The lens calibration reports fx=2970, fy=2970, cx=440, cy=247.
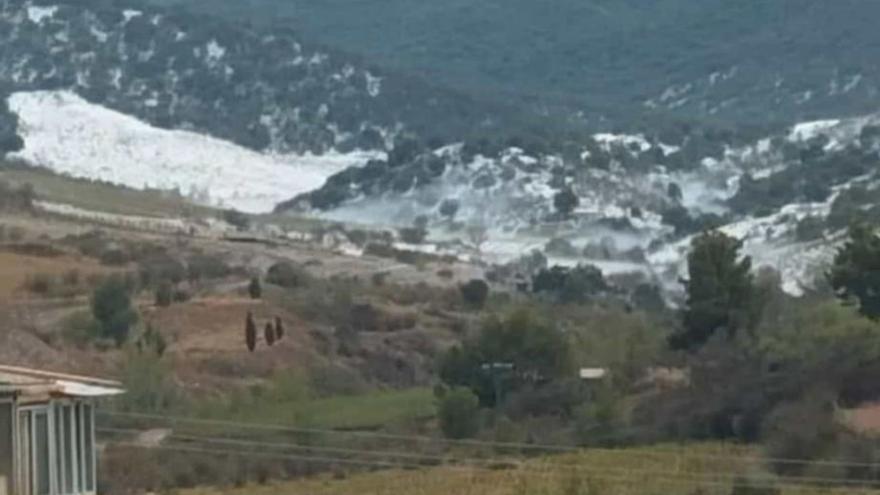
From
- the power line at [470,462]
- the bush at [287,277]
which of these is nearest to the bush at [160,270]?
→ the bush at [287,277]

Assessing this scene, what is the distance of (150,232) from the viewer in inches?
4680

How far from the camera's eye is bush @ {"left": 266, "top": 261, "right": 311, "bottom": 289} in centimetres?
10045

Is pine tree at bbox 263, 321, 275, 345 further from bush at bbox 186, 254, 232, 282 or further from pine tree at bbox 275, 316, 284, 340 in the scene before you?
bush at bbox 186, 254, 232, 282

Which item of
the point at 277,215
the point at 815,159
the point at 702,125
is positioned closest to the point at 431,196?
the point at 277,215

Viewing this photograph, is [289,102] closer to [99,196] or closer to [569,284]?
[99,196]

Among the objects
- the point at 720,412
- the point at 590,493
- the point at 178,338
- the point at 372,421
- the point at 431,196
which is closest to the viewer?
the point at 590,493

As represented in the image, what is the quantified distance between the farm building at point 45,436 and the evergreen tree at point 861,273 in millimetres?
43005

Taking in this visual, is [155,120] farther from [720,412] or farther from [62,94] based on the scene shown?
[720,412]

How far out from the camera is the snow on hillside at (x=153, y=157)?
→ 176m

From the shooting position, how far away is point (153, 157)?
18450cm

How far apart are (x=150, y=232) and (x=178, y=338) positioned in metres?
34.3

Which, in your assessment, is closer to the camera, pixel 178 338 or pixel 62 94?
pixel 178 338

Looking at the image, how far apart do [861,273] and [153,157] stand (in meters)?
113

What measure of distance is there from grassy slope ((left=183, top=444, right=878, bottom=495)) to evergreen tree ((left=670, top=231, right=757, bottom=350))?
12609mm
